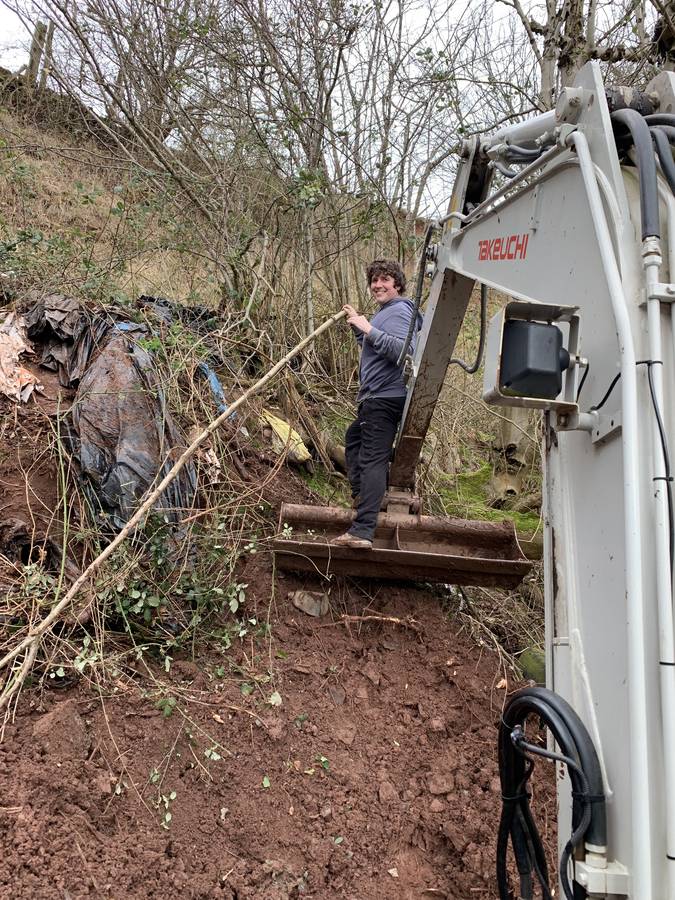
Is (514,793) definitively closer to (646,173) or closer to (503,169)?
(646,173)

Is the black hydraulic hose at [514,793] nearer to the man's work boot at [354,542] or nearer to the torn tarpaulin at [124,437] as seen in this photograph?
the man's work boot at [354,542]

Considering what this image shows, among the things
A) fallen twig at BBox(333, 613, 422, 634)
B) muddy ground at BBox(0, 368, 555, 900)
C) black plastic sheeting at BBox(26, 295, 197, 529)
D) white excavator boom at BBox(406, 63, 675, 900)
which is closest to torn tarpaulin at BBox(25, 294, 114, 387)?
black plastic sheeting at BBox(26, 295, 197, 529)

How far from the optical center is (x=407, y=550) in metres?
4.06

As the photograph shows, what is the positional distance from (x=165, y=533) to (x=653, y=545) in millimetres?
2800

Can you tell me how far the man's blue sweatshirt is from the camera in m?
3.95

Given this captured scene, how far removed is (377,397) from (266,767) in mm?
2096

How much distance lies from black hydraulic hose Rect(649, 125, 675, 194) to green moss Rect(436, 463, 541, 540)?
12.5ft

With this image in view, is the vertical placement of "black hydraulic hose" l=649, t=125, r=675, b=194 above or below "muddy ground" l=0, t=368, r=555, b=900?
above

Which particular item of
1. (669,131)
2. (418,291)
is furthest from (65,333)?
(669,131)

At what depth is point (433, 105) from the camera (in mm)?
6695

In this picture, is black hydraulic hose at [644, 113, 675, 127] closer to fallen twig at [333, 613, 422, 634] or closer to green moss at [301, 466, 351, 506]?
fallen twig at [333, 613, 422, 634]

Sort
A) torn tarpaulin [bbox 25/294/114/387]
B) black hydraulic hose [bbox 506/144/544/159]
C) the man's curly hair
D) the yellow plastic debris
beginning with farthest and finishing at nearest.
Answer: the yellow plastic debris
torn tarpaulin [bbox 25/294/114/387]
the man's curly hair
black hydraulic hose [bbox 506/144/544/159]

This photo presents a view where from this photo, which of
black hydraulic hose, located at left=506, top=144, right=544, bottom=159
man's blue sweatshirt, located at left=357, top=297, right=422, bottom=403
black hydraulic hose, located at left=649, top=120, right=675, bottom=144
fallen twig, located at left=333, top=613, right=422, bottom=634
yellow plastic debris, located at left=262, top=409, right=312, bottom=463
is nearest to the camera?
black hydraulic hose, located at left=649, top=120, right=675, bottom=144

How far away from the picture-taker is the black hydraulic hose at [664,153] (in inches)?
70.1
